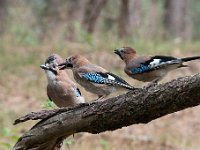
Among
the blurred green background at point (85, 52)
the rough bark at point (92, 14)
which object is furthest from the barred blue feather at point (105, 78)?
the rough bark at point (92, 14)

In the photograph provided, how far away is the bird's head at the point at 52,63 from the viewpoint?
22.9ft

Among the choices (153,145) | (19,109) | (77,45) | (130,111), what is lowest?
(130,111)

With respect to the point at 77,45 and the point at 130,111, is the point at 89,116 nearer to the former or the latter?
the point at 130,111

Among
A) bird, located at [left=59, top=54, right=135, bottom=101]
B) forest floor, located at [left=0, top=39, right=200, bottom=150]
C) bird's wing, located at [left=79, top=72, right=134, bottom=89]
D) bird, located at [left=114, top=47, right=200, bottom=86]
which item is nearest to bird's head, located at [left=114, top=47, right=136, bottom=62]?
bird, located at [left=114, top=47, right=200, bottom=86]

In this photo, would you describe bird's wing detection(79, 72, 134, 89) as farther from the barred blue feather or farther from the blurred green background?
the blurred green background

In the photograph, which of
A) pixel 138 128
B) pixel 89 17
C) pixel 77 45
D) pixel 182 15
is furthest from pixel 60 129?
pixel 182 15

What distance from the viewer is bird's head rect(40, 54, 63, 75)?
6.99m

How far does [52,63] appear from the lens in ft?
23.1

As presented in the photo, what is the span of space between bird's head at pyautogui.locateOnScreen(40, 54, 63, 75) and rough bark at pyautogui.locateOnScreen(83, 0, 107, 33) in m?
10.9

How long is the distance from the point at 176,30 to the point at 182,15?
1.97ft

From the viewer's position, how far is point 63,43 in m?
15.9

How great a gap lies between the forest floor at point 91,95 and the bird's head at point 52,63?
1656 millimetres

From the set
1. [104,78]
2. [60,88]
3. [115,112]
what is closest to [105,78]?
[104,78]

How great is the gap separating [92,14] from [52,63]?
447 inches
